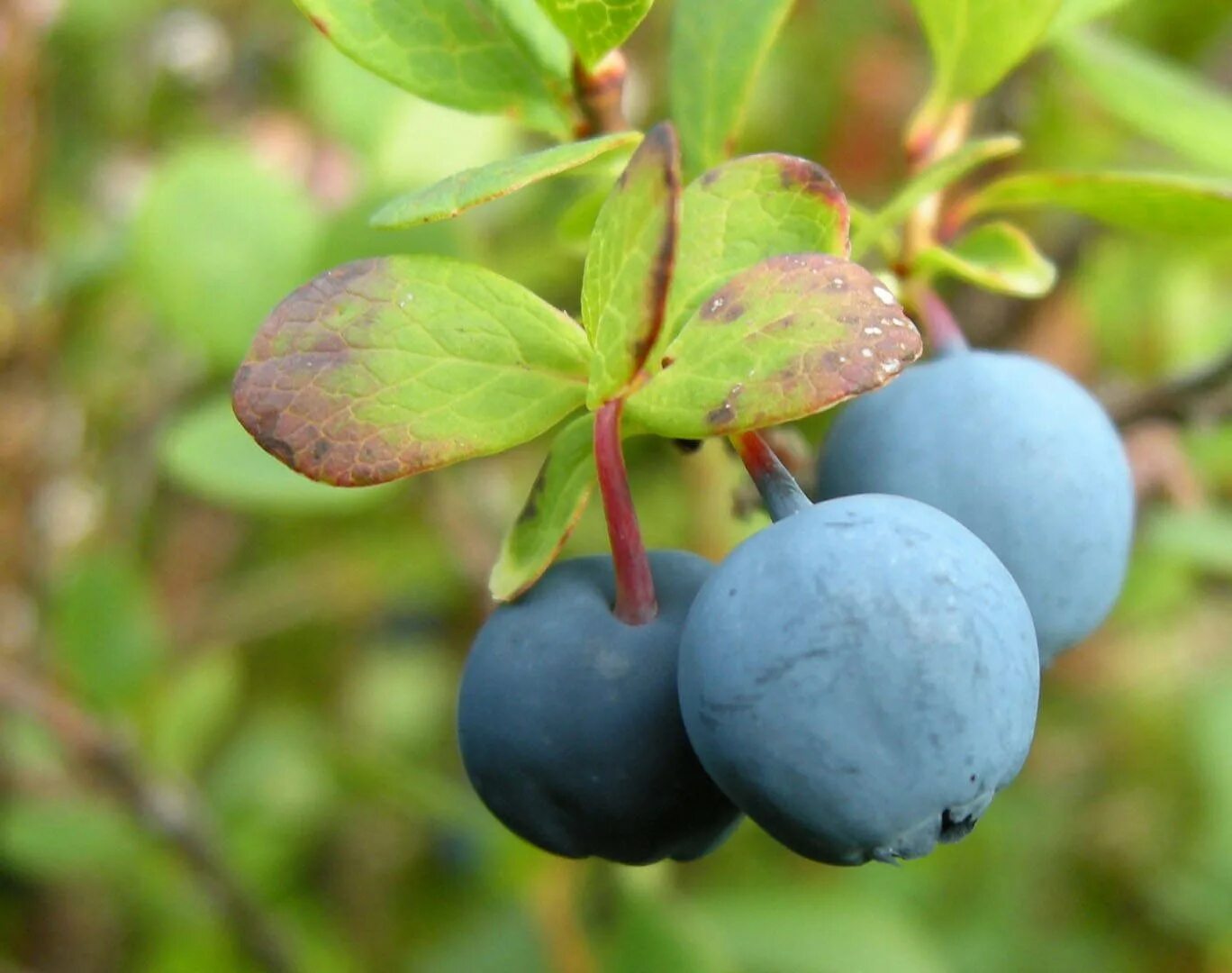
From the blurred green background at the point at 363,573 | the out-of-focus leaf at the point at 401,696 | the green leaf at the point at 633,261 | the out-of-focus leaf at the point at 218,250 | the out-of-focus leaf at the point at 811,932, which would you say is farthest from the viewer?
the out-of-focus leaf at the point at 401,696

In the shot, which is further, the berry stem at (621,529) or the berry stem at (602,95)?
the berry stem at (602,95)

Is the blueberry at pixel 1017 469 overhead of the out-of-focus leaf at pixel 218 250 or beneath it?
overhead

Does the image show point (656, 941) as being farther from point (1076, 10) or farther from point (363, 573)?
point (363, 573)

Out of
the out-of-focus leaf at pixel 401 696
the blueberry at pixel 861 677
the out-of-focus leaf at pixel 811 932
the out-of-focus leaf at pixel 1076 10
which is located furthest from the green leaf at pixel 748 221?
the out-of-focus leaf at pixel 401 696

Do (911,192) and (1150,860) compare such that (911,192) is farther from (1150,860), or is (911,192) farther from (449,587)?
(1150,860)

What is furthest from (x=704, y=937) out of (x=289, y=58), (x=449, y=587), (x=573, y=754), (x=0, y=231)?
(x=289, y=58)

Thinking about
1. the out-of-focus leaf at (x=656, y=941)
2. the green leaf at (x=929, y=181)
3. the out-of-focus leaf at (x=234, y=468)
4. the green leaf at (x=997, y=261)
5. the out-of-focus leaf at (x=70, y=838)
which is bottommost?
the out-of-focus leaf at (x=70, y=838)

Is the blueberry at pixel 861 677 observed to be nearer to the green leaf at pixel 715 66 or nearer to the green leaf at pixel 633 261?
the green leaf at pixel 633 261
